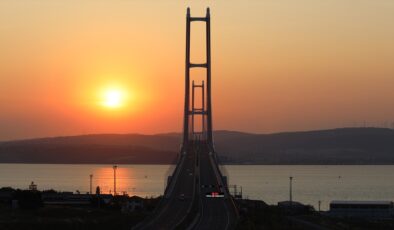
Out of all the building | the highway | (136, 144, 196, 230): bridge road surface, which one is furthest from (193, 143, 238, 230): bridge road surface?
the building

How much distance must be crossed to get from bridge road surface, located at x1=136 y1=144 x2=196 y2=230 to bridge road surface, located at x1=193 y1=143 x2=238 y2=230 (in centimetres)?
72

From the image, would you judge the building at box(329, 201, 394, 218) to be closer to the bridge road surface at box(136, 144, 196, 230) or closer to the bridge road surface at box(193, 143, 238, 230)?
the bridge road surface at box(193, 143, 238, 230)

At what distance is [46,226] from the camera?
36312 millimetres

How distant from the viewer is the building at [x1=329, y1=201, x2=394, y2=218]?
71.1 meters

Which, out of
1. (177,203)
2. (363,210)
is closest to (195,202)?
(177,203)

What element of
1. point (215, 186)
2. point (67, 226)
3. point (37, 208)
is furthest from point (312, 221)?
point (67, 226)

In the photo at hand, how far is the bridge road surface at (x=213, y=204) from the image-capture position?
40.1 meters

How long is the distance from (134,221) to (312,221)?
16.9 m

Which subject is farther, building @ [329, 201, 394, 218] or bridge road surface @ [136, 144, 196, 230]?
building @ [329, 201, 394, 218]

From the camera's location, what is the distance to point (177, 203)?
168 ft

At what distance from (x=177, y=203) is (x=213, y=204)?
196 cm

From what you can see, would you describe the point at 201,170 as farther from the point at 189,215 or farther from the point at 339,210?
the point at 189,215

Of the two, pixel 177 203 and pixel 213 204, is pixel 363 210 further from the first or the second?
pixel 177 203

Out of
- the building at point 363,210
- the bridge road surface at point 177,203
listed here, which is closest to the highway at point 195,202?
the bridge road surface at point 177,203
